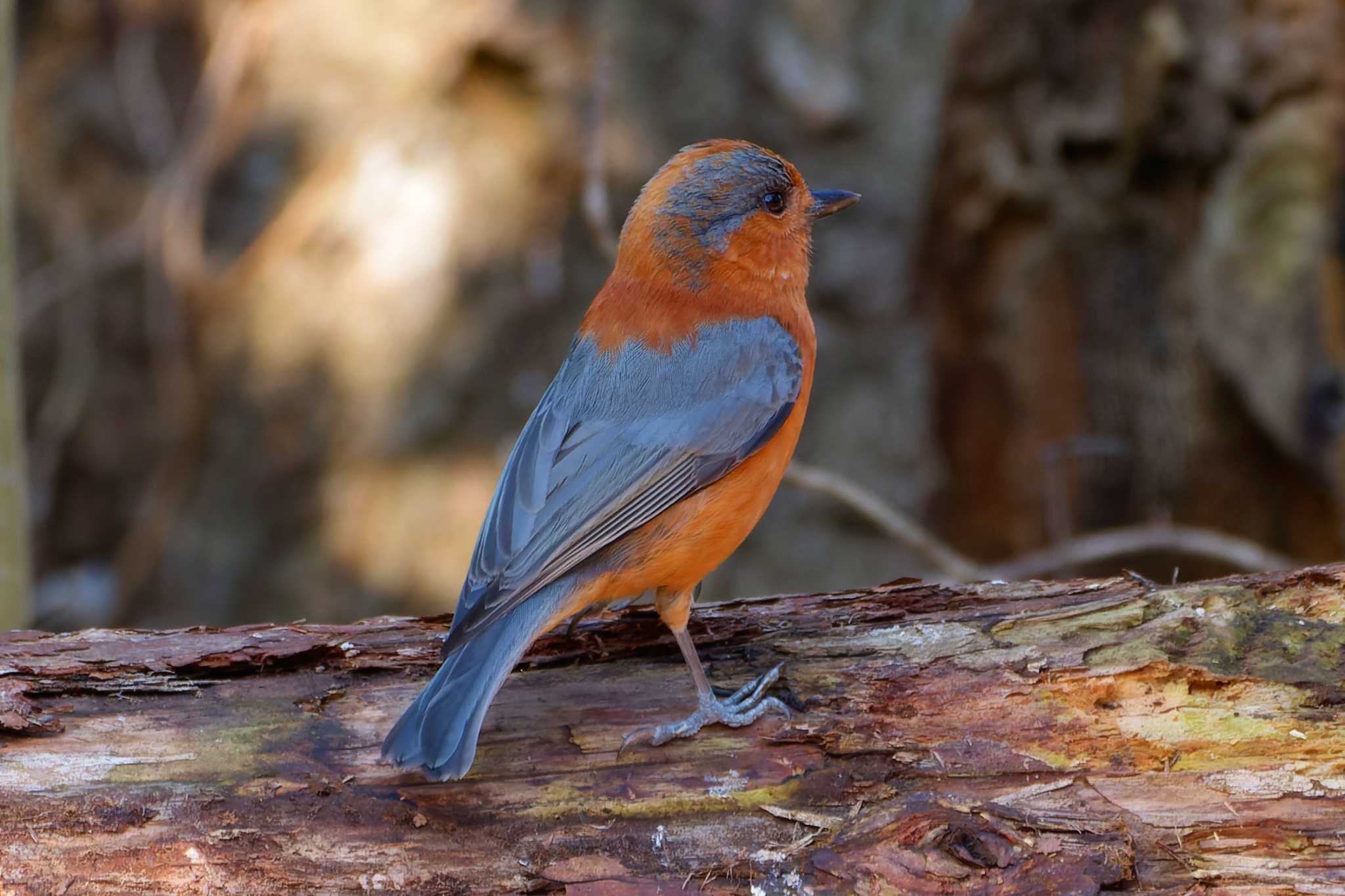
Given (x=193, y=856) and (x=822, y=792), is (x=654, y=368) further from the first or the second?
(x=193, y=856)

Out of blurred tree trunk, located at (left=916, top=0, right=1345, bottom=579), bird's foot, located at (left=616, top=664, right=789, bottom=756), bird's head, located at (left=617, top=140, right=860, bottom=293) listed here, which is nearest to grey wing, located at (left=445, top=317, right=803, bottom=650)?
bird's head, located at (left=617, top=140, right=860, bottom=293)

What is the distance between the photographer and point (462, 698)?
3178 millimetres

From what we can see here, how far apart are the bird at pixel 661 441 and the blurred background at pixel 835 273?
1.58m

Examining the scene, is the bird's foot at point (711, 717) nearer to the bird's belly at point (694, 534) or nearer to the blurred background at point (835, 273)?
the bird's belly at point (694, 534)

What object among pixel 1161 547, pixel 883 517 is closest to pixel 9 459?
pixel 883 517

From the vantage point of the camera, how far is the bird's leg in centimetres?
341

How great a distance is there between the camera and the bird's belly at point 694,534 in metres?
3.66

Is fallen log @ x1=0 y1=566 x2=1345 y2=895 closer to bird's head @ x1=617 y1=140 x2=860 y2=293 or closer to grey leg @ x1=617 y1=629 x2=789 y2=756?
grey leg @ x1=617 y1=629 x2=789 y2=756

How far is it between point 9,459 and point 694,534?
9.21 feet

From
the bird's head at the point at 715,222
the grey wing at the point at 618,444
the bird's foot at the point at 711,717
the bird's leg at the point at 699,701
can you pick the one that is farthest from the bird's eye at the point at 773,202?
the bird's foot at the point at 711,717

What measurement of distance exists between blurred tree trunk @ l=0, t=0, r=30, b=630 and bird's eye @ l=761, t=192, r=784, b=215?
2.86m

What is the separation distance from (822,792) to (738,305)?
173cm

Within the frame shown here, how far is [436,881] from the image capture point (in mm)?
3129

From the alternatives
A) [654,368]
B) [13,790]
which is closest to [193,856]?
[13,790]
